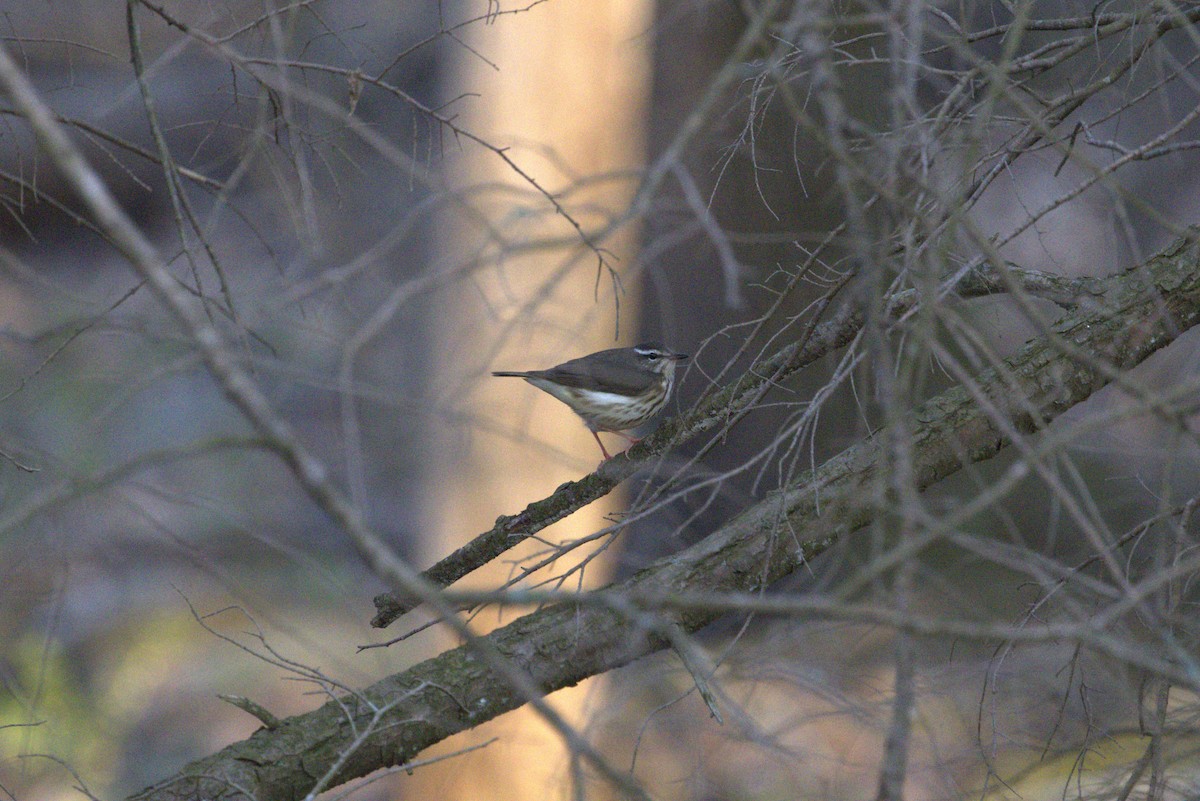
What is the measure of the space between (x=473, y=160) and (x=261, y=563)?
395cm

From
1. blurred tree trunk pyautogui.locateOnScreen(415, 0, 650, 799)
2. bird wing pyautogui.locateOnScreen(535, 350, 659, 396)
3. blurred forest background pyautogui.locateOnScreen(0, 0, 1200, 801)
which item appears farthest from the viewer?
blurred tree trunk pyautogui.locateOnScreen(415, 0, 650, 799)

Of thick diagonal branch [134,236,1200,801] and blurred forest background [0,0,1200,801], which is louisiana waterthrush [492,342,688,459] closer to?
blurred forest background [0,0,1200,801]

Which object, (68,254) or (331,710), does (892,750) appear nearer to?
(331,710)

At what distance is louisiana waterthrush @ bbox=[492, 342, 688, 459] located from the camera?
438cm

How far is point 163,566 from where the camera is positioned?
8.50 m

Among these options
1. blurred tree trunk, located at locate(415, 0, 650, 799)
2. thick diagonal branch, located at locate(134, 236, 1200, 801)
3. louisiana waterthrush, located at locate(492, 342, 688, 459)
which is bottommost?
thick diagonal branch, located at locate(134, 236, 1200, 801)

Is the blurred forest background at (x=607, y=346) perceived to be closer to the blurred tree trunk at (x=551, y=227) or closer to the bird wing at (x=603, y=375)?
the blurred tree trunk at (x=551, y=227)

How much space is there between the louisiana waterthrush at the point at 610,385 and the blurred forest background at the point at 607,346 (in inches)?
14.3

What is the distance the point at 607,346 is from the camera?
6.44 meters

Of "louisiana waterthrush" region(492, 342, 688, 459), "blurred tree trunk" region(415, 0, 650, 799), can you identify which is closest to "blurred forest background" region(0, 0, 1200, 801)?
"blurred tree trunk" region(415, 0, 650, 799)

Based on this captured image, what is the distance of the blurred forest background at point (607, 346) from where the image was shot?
1429 mm

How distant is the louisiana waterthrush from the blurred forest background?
14.3 inches

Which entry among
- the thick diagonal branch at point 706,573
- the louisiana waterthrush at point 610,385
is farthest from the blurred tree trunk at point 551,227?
the thick diagonal branch at point 706,573

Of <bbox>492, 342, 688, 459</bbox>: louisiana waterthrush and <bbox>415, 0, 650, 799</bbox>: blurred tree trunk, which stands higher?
<bbox>415, 0, 650, 799</bbox>: blurred tree trunk
